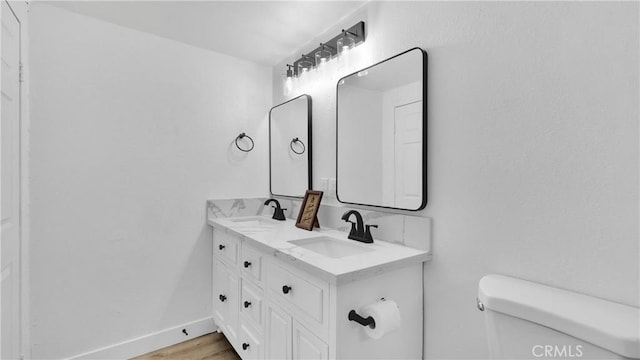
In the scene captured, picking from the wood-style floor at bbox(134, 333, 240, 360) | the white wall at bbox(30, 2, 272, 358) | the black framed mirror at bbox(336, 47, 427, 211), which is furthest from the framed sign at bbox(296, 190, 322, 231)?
the wood-style floor at bbox(134, 333, 240, 360)

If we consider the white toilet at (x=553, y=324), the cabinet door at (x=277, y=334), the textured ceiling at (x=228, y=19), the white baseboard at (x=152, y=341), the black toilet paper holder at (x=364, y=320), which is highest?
the textured ceiling at (x=228, y=19)

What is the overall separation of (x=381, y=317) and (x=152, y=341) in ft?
5.89

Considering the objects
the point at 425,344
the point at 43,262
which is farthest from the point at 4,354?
the point at 425,344

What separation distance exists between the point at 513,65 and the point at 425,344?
1.21 m

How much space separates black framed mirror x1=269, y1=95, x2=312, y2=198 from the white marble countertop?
47cm

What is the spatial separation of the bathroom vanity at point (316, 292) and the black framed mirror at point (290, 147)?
475 millimetres

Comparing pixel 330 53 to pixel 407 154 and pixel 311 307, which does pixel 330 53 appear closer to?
pixel 407 154

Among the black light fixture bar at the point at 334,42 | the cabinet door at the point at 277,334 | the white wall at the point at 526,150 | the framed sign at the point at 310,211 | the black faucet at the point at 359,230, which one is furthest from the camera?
the framed sign at the point at 310,211

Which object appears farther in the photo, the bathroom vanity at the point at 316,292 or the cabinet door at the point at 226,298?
the cabinet door at the point at 226,298

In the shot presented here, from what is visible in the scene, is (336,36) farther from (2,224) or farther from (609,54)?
(2,224)

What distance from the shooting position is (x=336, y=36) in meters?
1.87

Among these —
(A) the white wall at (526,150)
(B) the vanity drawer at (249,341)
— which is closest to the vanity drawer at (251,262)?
(B) the vanity drawer at (249,341)

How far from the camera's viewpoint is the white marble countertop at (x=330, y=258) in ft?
3.65

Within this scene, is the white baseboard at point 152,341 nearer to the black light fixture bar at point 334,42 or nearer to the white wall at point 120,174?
the white wall at point 120,174
